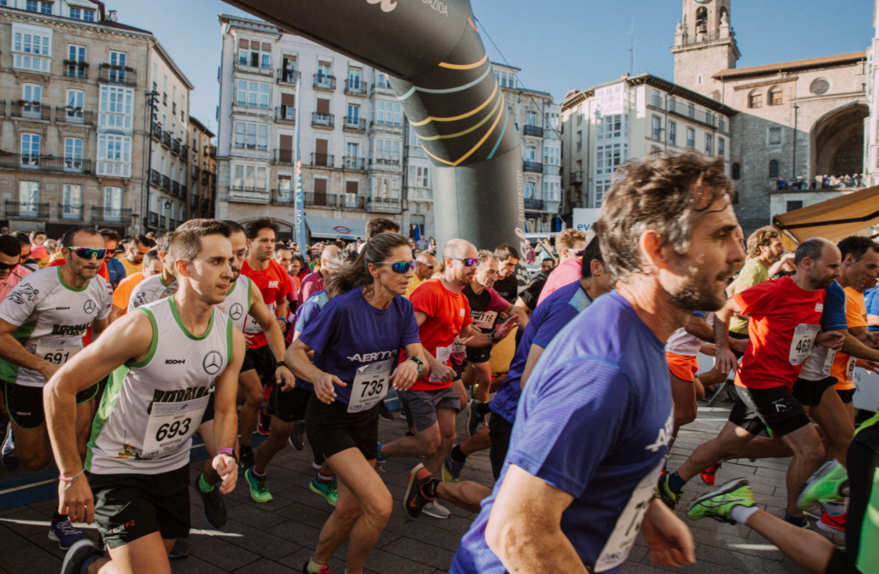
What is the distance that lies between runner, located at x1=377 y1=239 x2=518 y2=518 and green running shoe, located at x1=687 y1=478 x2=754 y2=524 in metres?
2.14

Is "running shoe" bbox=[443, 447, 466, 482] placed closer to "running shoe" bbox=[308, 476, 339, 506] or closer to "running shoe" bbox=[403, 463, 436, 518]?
"running shoe" bbox=[308, 476, 339, 506]

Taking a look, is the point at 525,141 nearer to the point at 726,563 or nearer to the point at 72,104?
the point at 72,104

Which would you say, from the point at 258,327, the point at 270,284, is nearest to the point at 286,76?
the point at 270,284

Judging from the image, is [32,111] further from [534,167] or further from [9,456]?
[9,456]

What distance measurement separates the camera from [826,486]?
226 centimetres

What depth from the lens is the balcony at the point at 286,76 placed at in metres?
Answer: 40.3

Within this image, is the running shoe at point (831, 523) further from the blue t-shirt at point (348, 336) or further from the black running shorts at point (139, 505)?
the black running shorts at point (139, 505)

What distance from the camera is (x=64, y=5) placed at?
3803cm

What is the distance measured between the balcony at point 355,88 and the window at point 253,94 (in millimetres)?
5934

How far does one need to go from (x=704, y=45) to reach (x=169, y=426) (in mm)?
69865

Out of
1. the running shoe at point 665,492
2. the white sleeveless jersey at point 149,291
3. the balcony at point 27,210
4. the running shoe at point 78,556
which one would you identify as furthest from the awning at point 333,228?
the running shoe at point 78,556

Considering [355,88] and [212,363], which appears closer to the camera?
[212,363]

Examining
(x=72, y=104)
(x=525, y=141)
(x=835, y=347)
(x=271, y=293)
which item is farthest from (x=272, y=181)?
(x=835, y=347)

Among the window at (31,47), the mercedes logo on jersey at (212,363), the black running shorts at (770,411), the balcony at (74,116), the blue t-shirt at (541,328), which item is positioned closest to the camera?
the mercedes logo on jersey at (212,363)
